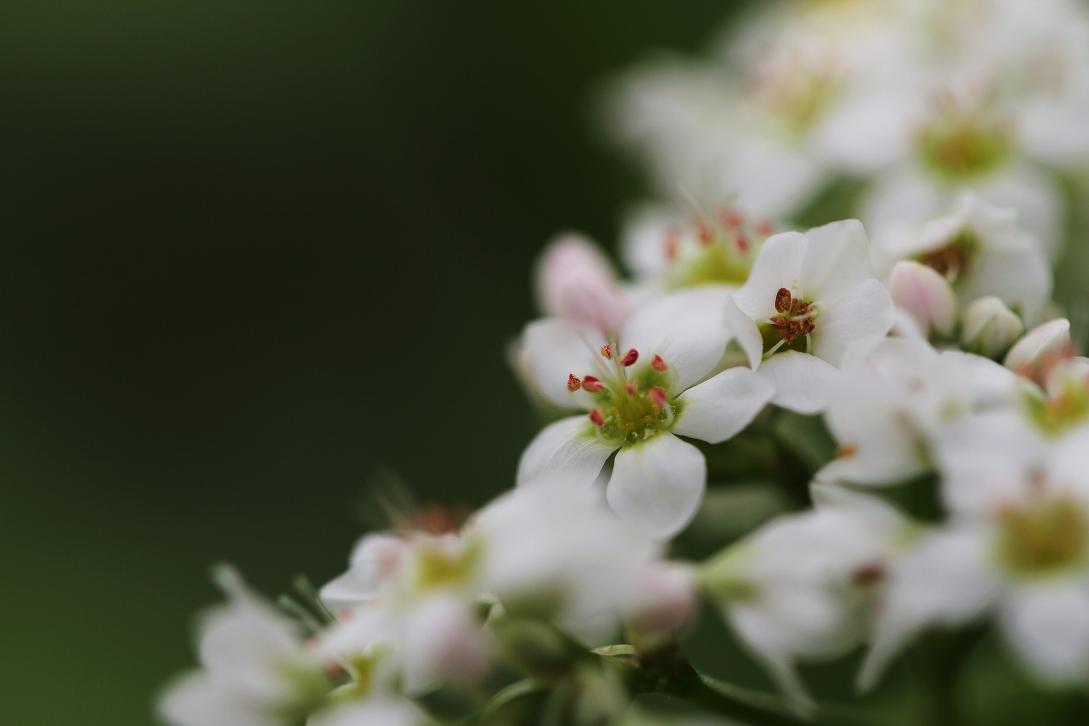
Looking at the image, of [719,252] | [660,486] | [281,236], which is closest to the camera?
[660,486]

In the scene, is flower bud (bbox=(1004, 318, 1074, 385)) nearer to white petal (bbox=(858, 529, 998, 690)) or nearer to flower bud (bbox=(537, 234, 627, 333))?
white petal (bbox=(858, 529, 998, 690))

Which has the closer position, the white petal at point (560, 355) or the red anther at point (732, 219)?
the white petal at point (560, 355)

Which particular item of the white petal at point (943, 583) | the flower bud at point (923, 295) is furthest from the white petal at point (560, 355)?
the white petal at point (943, 583)

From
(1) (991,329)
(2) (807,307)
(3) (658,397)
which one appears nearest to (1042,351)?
(1) (991,329)

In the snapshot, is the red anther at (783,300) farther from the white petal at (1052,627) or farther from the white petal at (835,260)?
the white petal at (1052,627)

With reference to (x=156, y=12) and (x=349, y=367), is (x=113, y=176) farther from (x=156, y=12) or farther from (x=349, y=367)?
(x=349, y=367)

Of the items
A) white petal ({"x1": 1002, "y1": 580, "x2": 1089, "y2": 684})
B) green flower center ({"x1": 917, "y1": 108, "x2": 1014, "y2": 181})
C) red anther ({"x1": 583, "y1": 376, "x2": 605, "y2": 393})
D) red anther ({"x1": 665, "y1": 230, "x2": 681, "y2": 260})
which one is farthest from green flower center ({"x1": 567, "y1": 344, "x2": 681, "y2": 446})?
green flower center ({"x1": 917, "y1": 108, "x2": 1014, "y2": 181})

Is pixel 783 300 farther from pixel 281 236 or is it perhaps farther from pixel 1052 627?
pixel 281 236
